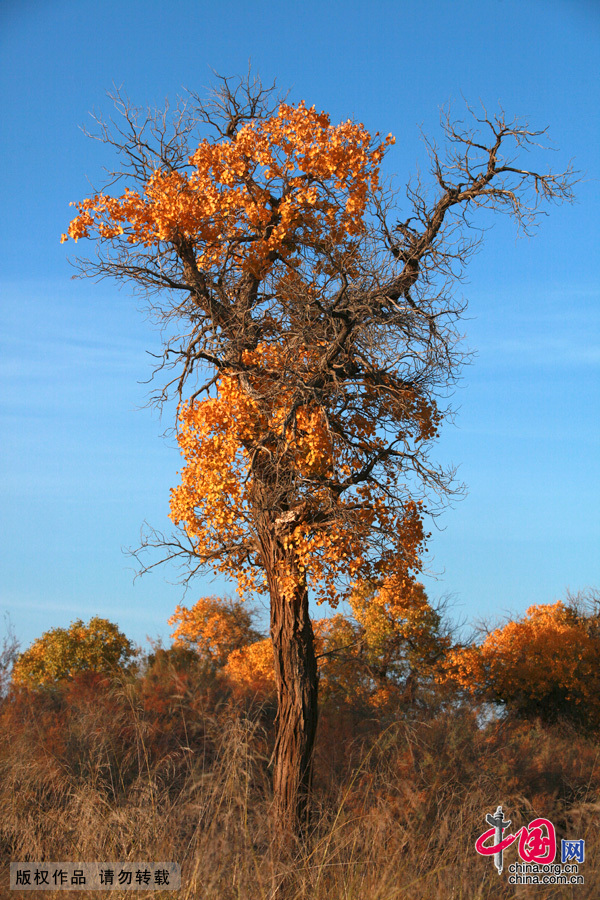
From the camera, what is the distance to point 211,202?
9.35m

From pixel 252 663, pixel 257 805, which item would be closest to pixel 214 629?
pixel 252 663

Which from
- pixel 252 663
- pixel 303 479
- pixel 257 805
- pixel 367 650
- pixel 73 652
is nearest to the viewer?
pixel 257 805

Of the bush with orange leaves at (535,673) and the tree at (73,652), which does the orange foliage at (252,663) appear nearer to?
the tree at (73,652)

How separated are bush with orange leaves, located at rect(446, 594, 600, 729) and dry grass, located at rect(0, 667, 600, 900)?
783cm

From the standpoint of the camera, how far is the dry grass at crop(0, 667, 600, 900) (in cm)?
470

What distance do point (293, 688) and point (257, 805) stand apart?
345 cm

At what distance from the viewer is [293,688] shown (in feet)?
29.9

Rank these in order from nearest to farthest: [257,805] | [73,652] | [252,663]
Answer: [257,805] < [73,652] < [252,663]

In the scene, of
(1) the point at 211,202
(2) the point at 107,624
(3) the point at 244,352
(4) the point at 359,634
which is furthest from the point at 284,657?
(4) the point at 359,634

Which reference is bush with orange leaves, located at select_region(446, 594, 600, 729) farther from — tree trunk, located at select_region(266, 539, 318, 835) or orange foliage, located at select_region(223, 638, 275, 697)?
tree trunk, located at select_region(266, 539, 318, 835)

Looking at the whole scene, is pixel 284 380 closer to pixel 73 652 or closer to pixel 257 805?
pixel 257 805

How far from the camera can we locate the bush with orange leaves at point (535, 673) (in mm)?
22047

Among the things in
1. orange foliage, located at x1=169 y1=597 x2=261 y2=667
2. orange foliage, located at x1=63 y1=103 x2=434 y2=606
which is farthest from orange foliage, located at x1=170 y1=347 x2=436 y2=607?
orange foliage, located at x1=169 y1=597 x2=261 y2=667

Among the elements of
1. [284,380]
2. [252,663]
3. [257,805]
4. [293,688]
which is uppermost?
[284,380]
